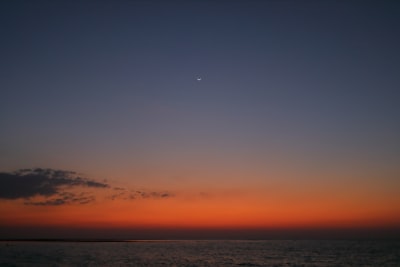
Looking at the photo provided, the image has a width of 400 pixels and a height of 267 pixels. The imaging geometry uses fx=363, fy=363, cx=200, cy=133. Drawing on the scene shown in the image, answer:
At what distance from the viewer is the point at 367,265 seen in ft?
188

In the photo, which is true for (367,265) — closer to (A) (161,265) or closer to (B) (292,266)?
(B) (292,266)

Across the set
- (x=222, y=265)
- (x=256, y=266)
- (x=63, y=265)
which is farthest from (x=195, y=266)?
(x=63, y=265)

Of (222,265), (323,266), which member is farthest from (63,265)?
(323,266)

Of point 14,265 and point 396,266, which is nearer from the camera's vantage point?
point 14,265

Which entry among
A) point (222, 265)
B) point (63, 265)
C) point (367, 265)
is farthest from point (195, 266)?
point (367, 265)

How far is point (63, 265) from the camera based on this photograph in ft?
161

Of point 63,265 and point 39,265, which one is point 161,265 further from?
point 39,265

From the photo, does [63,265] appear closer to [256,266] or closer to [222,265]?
[222,265]

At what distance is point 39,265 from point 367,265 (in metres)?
48.9

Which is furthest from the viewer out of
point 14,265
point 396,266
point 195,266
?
point 396,266

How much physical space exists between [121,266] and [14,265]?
1384cm

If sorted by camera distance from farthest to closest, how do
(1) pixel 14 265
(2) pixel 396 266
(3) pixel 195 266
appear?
(2) pixel 396 266 < (3) pixel 195 266 < (1) pixel 14 265

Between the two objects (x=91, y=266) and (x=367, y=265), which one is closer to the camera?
(x=91, y=266)

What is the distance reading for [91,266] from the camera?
157ft
